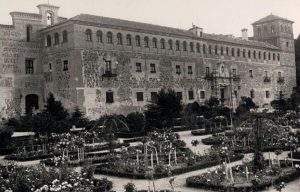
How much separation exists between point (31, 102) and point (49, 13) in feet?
24.3

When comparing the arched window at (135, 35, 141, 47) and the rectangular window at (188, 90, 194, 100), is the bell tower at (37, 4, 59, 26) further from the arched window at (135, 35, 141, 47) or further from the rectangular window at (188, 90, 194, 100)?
the rectangular window at (188, 90, 194, 100)

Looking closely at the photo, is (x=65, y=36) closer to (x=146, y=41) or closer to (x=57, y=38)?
(x=57, y=38)

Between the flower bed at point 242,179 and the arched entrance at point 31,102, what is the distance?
22948 mm

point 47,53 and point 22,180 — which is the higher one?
point 47,53

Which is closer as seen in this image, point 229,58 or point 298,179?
point 298,179

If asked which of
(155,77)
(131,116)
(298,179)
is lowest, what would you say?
(298,179)

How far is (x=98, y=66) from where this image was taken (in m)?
34.9

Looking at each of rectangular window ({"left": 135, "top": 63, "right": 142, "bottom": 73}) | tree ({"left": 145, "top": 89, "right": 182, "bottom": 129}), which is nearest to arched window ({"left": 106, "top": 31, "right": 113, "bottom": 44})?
rectangular window ({"left": 135, "top": 63, "right": 142, "bottom": 73})

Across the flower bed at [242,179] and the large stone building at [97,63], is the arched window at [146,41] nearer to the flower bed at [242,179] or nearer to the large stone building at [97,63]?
the large stone building at [97,63]

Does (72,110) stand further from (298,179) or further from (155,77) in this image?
(298,179)

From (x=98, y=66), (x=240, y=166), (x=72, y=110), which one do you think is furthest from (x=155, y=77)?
(x=240, y=166)

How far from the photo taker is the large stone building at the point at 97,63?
33.9 m

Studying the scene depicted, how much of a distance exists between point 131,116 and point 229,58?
72.0 feet

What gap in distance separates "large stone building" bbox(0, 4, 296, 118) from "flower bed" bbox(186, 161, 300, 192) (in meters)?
19.4
